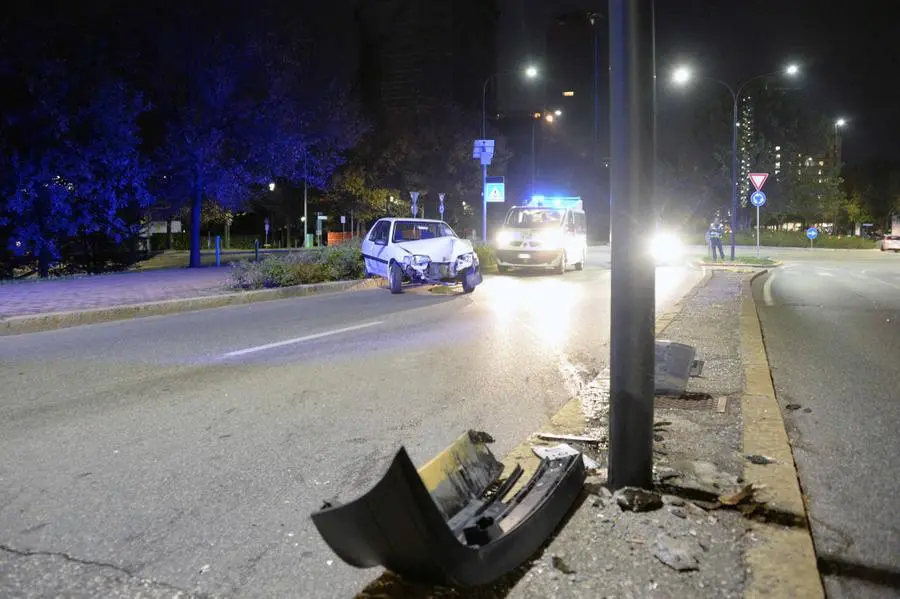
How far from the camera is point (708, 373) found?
6.77m

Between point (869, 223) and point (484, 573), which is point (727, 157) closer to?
point (869, 223)

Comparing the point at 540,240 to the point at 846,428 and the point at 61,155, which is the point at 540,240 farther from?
the point at 846,428

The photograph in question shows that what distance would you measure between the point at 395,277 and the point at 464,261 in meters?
1.57

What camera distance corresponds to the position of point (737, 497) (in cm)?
355

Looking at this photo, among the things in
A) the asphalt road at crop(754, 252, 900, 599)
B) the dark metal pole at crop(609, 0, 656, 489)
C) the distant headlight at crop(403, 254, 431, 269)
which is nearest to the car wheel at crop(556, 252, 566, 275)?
the distant headlight at crop(403, 254, 431, 269)

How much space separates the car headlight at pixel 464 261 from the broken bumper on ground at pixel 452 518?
39.9 feet

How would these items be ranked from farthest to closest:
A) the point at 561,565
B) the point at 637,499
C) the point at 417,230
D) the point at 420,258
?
1. the point at 417,230
2. the point at 420,258
3. the point at 637,499
4. the point at 561,565

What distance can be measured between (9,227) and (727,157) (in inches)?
2290

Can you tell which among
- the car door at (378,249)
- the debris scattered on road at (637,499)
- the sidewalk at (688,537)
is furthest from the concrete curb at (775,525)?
the car door at (378,249)

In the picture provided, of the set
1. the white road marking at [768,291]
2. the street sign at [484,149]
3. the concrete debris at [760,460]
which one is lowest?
the concrete debris at [760,460]

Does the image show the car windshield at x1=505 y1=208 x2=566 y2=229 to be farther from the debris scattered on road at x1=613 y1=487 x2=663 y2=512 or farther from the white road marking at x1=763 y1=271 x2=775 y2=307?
the debris scattered on road at x1=613 y1=487 x2=663 y2=512

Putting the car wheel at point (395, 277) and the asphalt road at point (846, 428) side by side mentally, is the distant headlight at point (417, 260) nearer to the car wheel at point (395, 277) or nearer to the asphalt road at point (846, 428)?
the car wheel at point (395, 277)

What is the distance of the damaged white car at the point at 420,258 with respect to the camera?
15.7 m

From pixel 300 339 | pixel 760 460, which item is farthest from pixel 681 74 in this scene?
pixel 760 460
